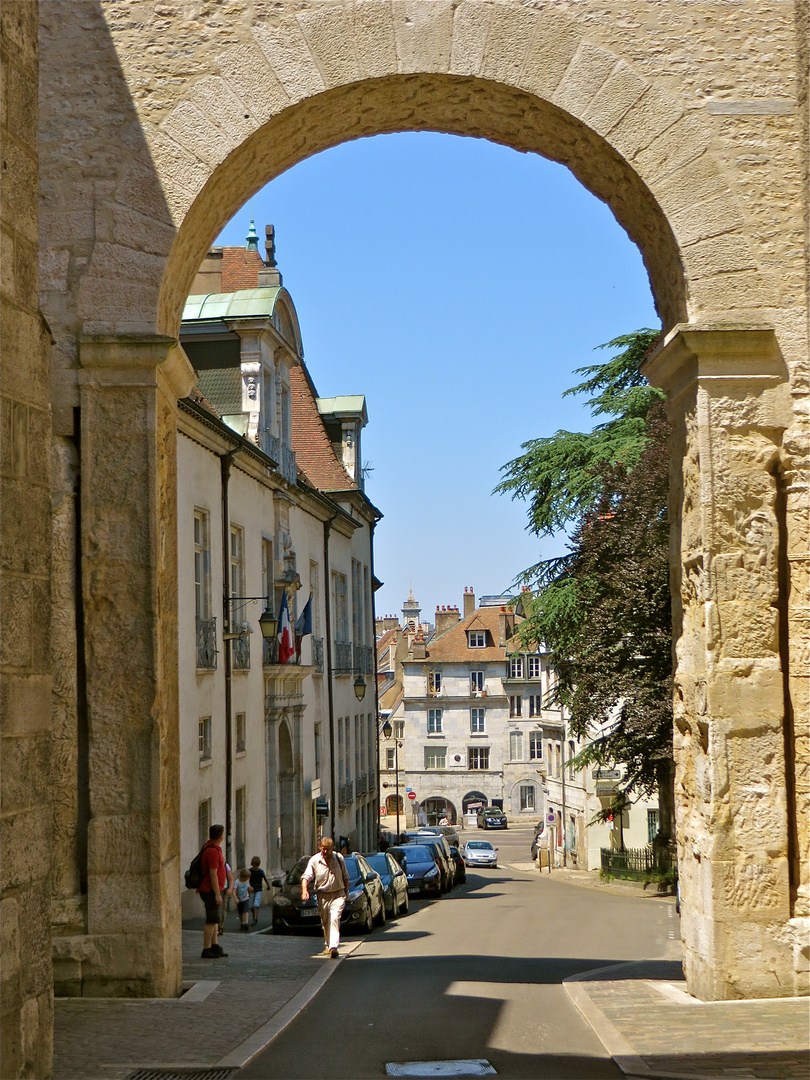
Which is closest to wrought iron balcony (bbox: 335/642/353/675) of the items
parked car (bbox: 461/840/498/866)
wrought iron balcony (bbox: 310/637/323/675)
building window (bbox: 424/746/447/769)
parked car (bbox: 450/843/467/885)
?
wrought iron balcony (bbox: 310/637/323/675)

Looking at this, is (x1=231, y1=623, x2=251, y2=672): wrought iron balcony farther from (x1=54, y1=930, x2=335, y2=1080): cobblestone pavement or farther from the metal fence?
the metal fence

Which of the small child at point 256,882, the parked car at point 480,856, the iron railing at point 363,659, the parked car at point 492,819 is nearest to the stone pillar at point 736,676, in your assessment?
the small child at point 256,882

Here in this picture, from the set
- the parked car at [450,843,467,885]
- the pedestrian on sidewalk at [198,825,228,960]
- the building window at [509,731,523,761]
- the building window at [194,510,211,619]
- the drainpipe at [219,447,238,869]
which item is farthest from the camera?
the building window at [509,731,523,761]

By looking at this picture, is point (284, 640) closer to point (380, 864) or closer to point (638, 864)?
point (380, 864)

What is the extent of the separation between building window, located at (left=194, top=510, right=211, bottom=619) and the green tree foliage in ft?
21.7

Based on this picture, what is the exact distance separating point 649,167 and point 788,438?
6.34ft

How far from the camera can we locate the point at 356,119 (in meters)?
8.55

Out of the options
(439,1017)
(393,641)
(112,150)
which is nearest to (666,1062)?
(439,1017)

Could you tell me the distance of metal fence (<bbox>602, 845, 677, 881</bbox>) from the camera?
80.0ft

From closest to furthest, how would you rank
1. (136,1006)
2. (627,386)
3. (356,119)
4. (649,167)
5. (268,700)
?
(136,1006) < (649,167) < (356,119) < (268,700) < (627,386)

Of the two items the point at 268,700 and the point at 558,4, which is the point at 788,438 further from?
the point at 268,700

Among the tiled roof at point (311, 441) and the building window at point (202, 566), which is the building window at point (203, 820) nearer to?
the building window at point (202, 566)

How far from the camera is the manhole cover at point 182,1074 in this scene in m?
5.80

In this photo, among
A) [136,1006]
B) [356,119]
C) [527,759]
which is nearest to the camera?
[136,1006]
